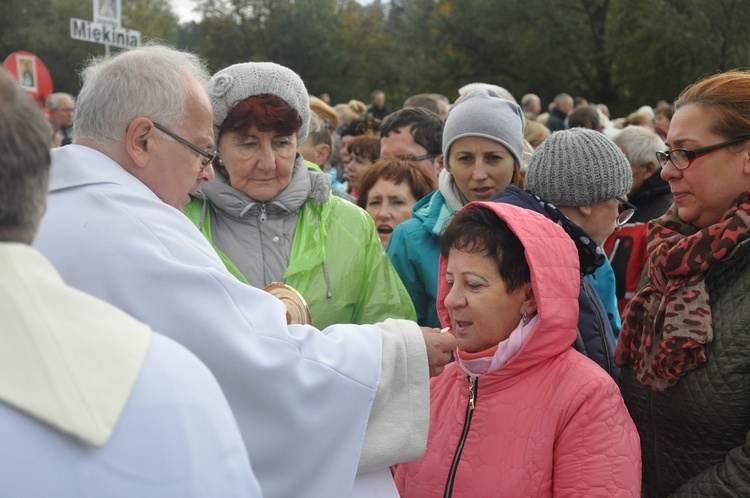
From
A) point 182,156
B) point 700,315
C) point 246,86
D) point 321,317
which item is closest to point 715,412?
point 700,315

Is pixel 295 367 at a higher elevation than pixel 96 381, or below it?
below

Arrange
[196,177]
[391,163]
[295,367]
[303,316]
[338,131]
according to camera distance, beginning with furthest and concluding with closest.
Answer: [338,131]
[391,163]
[303,316]
[196,177]
[295,367]

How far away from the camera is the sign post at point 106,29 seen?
981 centimetres

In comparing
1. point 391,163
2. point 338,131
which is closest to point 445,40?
point 338,131

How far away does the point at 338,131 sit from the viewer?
9.56 metres

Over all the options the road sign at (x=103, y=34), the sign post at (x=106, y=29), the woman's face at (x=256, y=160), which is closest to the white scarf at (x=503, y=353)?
the woman's face at (x=256, y=160)

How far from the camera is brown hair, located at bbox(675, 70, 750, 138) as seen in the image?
8.58 feet

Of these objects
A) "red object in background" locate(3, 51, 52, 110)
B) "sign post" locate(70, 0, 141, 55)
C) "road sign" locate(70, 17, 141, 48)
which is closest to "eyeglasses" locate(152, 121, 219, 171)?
"sign post" locate(70, 0, 141, 55)

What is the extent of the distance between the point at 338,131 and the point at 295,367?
7643mm

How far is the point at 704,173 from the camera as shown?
2.66 meters

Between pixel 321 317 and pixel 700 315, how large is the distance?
4.41ft

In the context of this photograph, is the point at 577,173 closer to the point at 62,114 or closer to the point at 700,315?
the point at 700,315

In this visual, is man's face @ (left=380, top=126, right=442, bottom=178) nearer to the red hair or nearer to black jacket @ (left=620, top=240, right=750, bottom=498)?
the red hair

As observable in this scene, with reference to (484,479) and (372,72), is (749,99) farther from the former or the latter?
(372,72)
